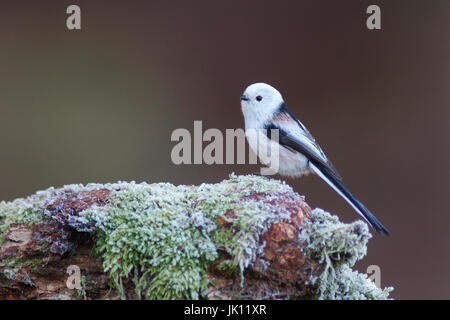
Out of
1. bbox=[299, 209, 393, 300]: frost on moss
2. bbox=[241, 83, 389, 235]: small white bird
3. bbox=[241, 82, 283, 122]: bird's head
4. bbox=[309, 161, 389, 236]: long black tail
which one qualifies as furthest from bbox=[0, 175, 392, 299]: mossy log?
bbox=[241, 82, 283, 122]: bird's head

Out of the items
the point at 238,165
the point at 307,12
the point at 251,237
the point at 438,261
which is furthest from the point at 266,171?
the point at 307,12

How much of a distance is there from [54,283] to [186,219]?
0.48m

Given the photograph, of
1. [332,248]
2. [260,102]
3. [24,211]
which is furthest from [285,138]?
[24,211]

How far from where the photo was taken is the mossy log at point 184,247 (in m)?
1.26

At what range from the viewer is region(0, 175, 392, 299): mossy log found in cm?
126

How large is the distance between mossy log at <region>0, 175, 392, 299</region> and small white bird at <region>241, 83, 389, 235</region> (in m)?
0.68

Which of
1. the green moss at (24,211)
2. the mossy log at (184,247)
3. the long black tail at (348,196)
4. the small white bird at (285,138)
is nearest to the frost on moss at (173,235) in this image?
the mossy log at (184,247)

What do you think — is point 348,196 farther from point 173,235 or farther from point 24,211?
point 24,211

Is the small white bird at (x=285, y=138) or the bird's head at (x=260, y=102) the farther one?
the bird's head at (x=260, y=102)

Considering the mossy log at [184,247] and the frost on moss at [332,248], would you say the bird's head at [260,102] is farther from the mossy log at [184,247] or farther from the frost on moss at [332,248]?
the frost on moss at [332,248]

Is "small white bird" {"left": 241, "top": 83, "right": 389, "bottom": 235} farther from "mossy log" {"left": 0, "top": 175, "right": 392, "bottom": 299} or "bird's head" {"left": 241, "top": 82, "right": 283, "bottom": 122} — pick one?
"mossy log" {"left": 0, "top": 175, "right": 392, "bottom": 299}

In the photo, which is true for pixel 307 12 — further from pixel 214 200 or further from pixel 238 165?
pixel 214 200

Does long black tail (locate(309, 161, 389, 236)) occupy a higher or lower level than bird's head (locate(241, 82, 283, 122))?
lower

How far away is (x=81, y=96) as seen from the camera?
4773 mm
